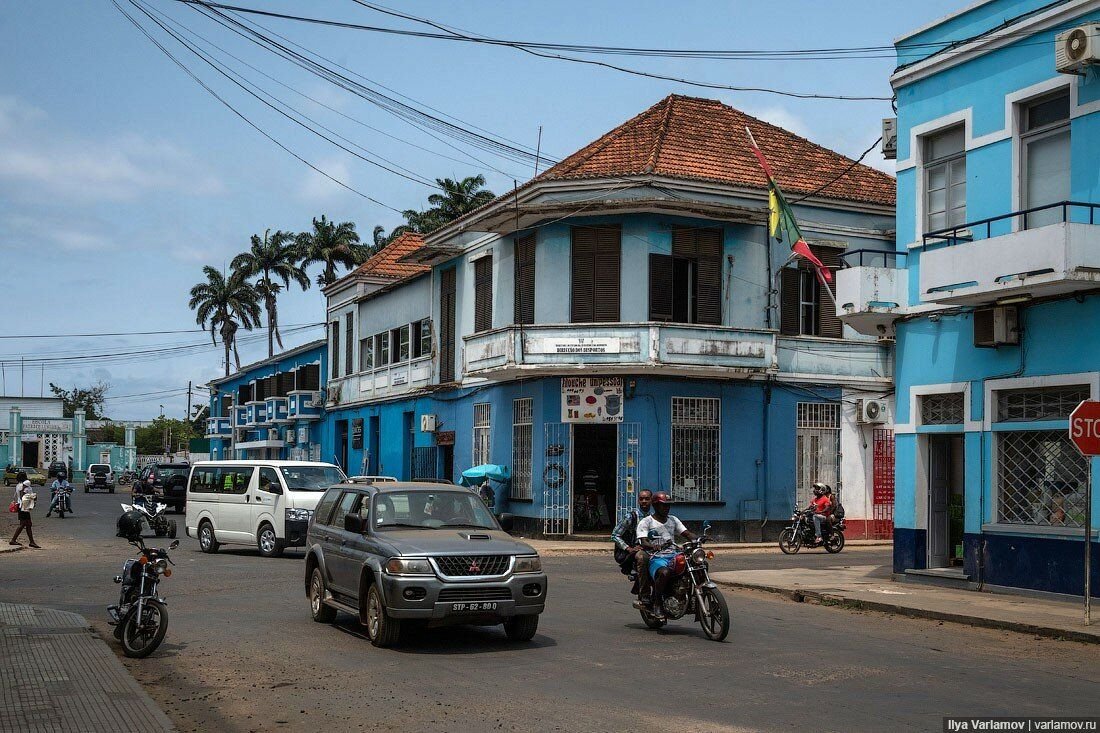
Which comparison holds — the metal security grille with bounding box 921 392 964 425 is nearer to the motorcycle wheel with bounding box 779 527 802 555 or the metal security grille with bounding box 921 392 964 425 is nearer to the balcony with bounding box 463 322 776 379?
the motorcycle wheel with bounding box 779 527 802 555

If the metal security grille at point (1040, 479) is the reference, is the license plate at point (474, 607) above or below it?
below

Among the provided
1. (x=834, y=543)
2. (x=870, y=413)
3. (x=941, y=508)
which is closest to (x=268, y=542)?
(x=834, y=543)

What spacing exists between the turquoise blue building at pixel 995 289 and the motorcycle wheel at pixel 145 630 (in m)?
11.7

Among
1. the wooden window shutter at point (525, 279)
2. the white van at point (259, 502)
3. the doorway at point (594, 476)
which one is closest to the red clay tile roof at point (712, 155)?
the wooden window shutter at point (525, 279)

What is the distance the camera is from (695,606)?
1254cm

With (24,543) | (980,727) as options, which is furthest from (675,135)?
(980,727)

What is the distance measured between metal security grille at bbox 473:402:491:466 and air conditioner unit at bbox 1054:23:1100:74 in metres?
20.4

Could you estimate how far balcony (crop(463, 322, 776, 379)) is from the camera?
2870 centimetres

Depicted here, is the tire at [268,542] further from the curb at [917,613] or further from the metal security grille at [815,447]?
the metal security grille at [815,447]

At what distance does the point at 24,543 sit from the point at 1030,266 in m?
23.9

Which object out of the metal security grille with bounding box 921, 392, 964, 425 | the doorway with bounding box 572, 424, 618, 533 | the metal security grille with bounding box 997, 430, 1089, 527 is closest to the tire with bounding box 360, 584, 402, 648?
the metal security grille with bounding box 997, 430, 1089, 527

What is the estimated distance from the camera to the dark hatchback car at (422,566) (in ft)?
37.0

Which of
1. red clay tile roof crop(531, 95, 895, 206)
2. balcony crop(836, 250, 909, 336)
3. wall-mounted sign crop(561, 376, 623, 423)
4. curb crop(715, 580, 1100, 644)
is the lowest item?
curb crop(715, 580, 1100, 644)

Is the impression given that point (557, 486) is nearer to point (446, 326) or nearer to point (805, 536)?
point (805, 536)
